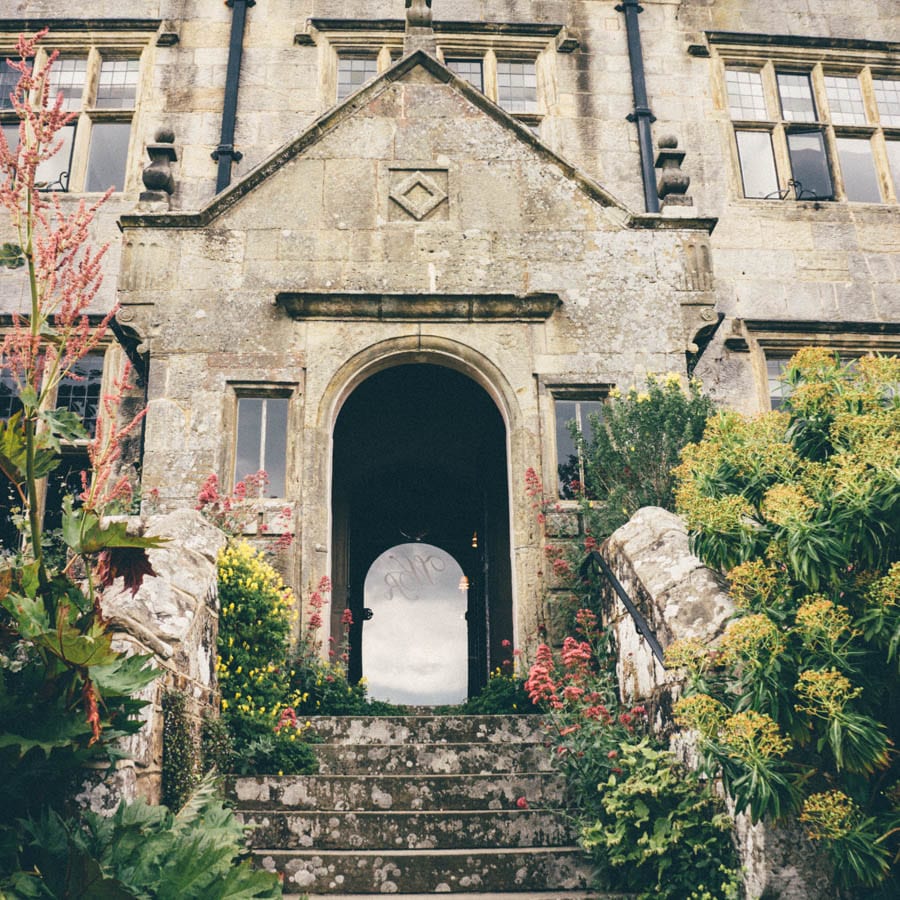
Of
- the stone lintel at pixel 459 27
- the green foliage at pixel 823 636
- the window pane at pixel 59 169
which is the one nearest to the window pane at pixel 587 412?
the green foliage at pixel 823 636

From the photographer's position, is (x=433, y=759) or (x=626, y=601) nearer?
(x=626, y=601)

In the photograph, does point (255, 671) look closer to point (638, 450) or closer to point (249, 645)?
point (249, 645)

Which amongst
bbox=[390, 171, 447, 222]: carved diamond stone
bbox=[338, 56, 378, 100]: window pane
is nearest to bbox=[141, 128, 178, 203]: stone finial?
bbox=[390, 171, 447, 222]: carved diamond stone

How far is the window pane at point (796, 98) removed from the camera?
11492 mm

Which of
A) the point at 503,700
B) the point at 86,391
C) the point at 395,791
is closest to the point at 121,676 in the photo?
the point at 395,791

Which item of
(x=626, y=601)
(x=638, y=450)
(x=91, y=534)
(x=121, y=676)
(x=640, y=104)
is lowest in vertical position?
(x=121, y=676)

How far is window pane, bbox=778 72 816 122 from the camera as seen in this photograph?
11.5 m

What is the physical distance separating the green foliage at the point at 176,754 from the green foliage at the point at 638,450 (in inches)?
140

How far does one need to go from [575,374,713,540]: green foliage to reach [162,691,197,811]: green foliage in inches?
140

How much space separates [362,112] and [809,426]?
6.14m

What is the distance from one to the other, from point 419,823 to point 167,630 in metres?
1.57

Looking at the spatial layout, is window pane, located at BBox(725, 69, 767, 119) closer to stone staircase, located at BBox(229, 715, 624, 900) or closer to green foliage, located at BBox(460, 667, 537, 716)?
green foliage, located at BBox(460, 667, 537, 716)

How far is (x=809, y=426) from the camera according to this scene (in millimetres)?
3658

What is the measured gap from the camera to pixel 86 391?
32.9 ft
